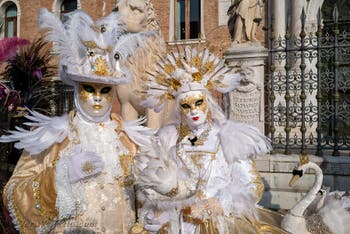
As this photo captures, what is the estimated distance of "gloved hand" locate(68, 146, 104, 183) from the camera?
8.00ft

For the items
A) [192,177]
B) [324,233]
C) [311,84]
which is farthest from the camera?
[311,84]

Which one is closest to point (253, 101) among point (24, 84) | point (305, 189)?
point (305, 189)

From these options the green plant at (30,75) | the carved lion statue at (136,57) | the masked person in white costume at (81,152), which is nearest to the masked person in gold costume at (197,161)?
the masked person in white costume at (81,152)

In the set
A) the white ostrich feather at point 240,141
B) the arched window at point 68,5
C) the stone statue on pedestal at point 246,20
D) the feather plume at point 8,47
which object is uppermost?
the arched window at point 68,5

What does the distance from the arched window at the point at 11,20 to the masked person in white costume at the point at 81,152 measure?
1660 centimetres

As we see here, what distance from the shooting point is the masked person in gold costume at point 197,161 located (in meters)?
2.18

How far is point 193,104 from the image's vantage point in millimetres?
2541

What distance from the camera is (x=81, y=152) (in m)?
2.50

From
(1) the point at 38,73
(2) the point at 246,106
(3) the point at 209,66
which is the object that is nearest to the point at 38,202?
(3) the point at 209,66

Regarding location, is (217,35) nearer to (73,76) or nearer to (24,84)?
(24,84)

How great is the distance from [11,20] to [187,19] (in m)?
8.35

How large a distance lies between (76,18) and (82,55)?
0.28m

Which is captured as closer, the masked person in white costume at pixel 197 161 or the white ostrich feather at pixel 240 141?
the masked person in white costume at pixel 197 161

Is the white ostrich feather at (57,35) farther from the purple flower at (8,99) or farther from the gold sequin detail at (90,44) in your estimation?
the purple flower at (8,99)
